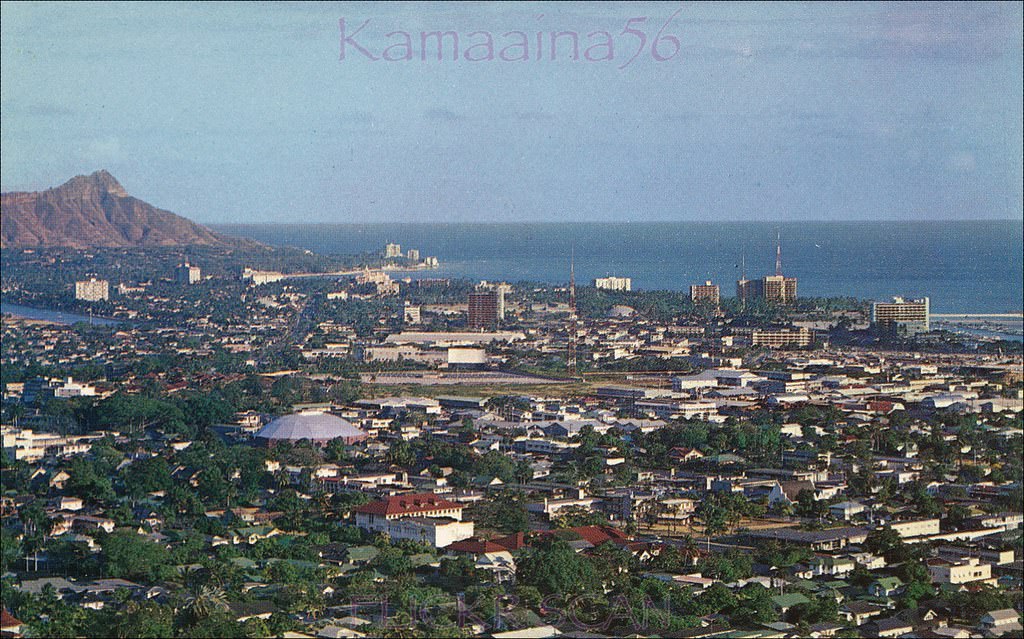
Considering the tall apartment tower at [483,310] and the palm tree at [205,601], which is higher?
the tall apartment tower at [483,310]

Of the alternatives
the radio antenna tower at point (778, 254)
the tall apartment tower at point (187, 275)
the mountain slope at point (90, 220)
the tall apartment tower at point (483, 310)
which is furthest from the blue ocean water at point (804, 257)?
the mountain slope at point (90, 220)

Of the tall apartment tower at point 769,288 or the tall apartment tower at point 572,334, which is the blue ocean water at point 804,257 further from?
the tall apartment tower at point 572,334

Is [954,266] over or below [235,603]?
over

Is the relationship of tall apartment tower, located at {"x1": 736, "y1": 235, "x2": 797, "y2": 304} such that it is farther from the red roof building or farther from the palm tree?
the palm tree

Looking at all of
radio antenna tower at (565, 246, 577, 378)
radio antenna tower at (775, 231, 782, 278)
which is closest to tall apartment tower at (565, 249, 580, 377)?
radio antenna tower at (565, 246, 577, 378)

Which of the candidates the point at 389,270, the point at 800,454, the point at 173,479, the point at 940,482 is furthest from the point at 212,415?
the point at 389,270

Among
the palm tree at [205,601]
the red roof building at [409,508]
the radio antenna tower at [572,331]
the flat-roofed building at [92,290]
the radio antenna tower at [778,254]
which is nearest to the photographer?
the palm tree at [205,601]

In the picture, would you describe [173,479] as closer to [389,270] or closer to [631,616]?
[631,616]
